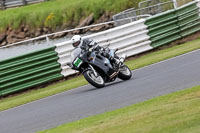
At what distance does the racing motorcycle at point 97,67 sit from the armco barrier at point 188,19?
21.1ft

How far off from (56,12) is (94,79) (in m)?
26.4

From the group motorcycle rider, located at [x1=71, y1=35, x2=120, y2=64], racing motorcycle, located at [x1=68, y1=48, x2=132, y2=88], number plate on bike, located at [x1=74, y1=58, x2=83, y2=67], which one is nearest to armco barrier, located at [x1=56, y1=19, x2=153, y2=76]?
motorcycle rider, located at [x1=71, y1=35, x2=120, y2=64]

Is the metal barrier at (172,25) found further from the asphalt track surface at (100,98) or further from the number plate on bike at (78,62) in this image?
the number plate on bike at (78,62)

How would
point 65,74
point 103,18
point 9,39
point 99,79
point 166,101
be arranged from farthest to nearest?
1. point 9,39
2. point 103,18
3. point 65,74
4. point 99,79
5. point 166,101

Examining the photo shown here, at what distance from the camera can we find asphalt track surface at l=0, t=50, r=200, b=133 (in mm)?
11273

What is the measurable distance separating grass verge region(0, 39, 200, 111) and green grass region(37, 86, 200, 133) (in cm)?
552

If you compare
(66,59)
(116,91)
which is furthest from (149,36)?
(116,91)

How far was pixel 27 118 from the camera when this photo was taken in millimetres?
12227

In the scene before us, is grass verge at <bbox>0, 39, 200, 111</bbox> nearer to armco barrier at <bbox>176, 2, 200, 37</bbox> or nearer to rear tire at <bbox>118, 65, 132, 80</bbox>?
armco barrier at <bbox>176, 2, 200, 37</bbox>

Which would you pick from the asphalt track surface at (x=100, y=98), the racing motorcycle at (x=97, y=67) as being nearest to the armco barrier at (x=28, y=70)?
the asphalt track surface at (x=100, y=98)

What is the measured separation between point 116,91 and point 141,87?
651 mm

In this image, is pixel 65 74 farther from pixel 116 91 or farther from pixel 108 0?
pixel 108 0

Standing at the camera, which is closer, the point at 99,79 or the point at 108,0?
the point at 99,79

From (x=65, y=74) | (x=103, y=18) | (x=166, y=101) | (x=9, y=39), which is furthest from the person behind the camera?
(x=9, y=39)
